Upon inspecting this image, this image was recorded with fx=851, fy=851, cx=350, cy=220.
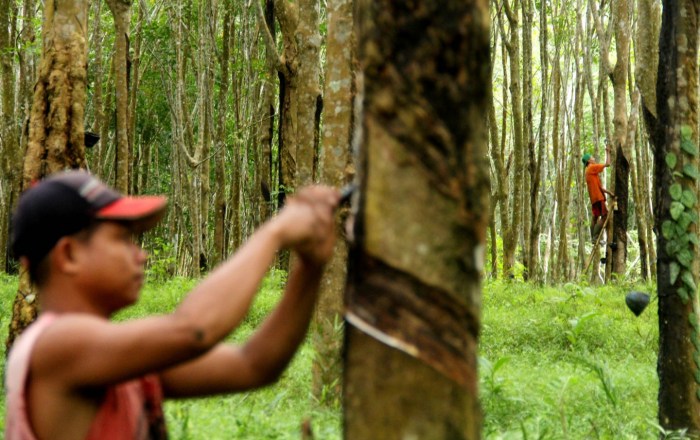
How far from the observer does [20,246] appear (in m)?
1.63

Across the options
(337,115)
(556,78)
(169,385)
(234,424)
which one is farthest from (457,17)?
(556,78)

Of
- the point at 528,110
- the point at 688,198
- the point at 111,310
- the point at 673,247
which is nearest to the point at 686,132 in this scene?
the point at 688,198

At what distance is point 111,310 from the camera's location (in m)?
1.68

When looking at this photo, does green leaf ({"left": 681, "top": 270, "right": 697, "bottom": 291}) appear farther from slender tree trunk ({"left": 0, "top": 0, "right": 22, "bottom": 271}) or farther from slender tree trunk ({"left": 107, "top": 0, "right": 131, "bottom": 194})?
slender tree trunk ({"left": 0, "top": 0, "right": 22, "bottom": 271})

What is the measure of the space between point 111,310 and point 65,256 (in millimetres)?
143

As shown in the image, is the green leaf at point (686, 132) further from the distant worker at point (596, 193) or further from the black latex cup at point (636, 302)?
the distant worker at point (596, 193)

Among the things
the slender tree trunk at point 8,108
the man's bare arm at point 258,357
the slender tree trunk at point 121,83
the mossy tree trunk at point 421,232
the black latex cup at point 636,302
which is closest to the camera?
the mossy tree trunk at point 421,232

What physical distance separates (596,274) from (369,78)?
14575 mm

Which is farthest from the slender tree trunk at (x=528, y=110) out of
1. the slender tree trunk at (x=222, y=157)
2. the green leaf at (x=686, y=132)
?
the green leaf at (x=686, y=132)

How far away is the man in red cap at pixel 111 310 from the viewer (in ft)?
4.79

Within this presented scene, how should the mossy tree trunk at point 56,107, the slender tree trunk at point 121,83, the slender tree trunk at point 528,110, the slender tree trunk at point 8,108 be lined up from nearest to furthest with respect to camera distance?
the mossy tree trunk at point 56,107, the slender tree trunk at point 121,83, the slender tree trunk at point 8,108, the slender tree trunk at point 528,110

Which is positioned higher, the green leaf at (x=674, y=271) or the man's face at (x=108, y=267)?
the man's face at (x=108, y=267)

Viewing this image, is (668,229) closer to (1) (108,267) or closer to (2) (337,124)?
(2) (337,124)

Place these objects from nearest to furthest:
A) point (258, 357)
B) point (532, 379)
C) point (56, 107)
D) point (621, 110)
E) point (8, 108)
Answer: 1. point (258, 357)
2. point (56, 107)
3. point (532, 379)
4. point (621, 110)
5. point (8, 108)
